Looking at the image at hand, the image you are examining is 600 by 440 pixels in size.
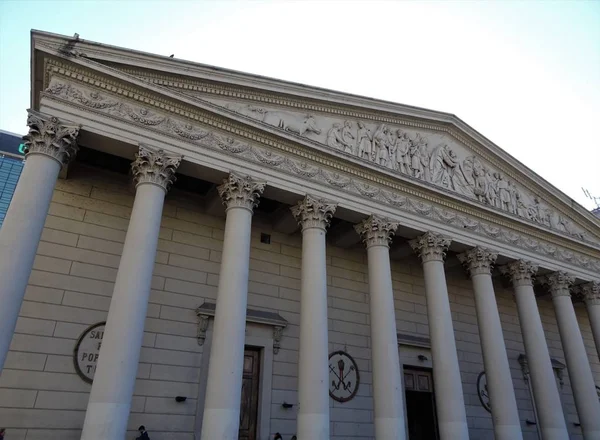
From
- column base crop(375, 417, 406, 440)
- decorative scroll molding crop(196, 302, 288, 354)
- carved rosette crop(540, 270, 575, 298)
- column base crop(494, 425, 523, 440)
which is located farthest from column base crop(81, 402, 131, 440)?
carved rosette crop(540, 270, 575, 298)

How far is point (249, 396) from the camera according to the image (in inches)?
524

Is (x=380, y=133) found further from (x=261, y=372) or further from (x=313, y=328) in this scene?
(x=261, y=372)

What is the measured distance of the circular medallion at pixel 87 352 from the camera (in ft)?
37.2

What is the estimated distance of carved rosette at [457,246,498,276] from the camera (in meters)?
16.2

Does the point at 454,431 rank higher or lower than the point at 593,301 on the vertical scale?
lower

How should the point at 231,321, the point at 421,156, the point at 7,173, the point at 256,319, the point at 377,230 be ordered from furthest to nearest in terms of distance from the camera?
the point at 7,173 < the point at 421,156 < the point at 377,230 < the point at 256,319 < the point at 231,321

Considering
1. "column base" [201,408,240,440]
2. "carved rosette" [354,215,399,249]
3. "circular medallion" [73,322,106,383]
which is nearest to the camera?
"column base" [201,408,240,440]

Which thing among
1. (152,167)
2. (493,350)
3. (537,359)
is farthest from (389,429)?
(152,167)

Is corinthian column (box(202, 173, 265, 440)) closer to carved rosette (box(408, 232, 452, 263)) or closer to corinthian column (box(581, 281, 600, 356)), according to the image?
carved rosette (box(408, 232, 452, 263))

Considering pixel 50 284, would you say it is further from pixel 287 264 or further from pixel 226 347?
pixel 287 264

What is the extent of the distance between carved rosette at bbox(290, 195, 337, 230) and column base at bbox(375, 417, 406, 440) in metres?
5.61

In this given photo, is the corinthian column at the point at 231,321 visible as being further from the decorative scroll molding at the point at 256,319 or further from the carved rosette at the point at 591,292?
the carved rosette at the point at 591,292

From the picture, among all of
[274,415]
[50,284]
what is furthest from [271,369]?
[50,284]

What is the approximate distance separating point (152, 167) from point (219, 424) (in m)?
6.38
